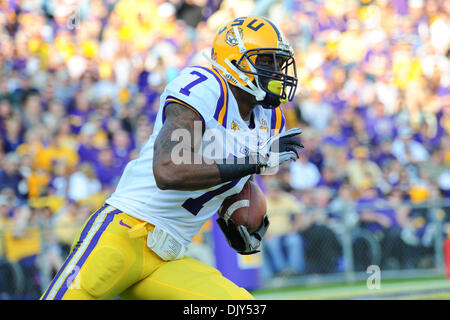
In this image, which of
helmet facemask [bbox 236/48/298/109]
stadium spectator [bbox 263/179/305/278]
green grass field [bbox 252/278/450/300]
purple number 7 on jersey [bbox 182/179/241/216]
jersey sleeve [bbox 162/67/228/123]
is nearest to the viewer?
jersey sleeve [bbox 162/67/228/123]

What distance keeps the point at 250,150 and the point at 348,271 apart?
5393 mm

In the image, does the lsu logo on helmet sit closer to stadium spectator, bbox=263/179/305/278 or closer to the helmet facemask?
the helmet facemask

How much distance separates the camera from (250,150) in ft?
12.1

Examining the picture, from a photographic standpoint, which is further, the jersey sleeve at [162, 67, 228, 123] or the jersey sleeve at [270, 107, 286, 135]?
the jersey sleeve at [270, 107, 286, 135]

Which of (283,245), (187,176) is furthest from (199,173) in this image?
(283,245)

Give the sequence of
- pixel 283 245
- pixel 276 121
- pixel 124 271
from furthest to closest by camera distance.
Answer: pixel 283 245, pixel 276 121, pixel 124 271

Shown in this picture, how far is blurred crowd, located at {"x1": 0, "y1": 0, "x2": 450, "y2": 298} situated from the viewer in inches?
337

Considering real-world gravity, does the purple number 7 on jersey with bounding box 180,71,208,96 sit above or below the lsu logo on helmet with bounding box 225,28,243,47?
below

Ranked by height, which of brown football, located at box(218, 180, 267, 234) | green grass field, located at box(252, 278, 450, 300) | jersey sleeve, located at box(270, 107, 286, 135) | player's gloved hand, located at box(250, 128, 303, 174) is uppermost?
jersey sleeve, located at box(270, 107, 286, 135)

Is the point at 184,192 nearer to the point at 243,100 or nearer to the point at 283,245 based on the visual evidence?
the point at 243,100

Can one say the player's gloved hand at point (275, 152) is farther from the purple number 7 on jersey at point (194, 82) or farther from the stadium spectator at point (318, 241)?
the stadium spectator at point (318, 241)

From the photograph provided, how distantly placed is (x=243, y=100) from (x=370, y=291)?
4684mm

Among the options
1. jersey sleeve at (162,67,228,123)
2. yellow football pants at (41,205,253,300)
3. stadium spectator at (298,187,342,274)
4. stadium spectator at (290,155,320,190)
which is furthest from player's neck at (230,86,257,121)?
stadium spectator at (290,155,320,190)

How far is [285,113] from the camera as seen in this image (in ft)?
36.1
